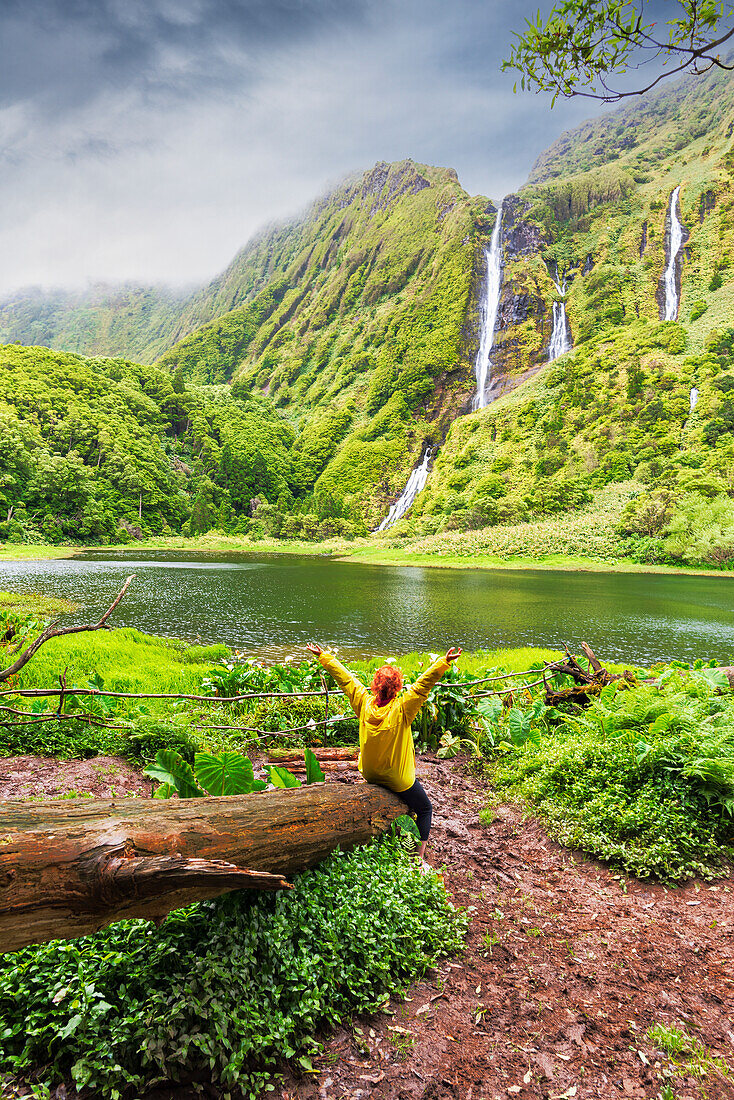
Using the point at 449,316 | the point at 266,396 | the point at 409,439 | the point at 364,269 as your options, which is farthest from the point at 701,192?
the point at 266,396

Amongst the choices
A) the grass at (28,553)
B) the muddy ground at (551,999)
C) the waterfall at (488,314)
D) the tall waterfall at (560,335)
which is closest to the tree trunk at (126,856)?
the muddy ground at (551,999)

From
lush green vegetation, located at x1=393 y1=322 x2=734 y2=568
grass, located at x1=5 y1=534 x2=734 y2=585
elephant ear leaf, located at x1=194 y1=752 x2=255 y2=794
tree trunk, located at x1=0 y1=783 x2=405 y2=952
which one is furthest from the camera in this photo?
lush green vegetation, located at x1=393 y1=322 x2=734 y2=568

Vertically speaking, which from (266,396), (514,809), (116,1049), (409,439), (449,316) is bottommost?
(514,809)

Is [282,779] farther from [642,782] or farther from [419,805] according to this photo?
[642,782]

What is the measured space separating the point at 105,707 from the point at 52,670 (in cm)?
270

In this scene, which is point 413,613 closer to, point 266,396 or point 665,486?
point 665,486

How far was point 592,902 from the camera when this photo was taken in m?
3.99

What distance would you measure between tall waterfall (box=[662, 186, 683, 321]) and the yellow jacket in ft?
373

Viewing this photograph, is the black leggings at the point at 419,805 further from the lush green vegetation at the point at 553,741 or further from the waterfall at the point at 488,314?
the waterfall at the point at 488,314

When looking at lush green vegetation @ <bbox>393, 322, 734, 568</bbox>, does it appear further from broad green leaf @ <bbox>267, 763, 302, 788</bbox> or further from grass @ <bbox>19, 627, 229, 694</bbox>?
broad green leaf @ <bbox>267, 763, 302, 788</bbox>

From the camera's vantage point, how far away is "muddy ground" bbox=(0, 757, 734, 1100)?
2.50 metres

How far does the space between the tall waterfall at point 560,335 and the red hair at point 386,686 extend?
109802 millimetres

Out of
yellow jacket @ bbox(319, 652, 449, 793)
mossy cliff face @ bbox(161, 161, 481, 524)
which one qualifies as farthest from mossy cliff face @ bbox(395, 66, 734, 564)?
yellow jacket @ bbox(319, 652, 449, 793)

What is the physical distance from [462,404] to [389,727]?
365 feet
